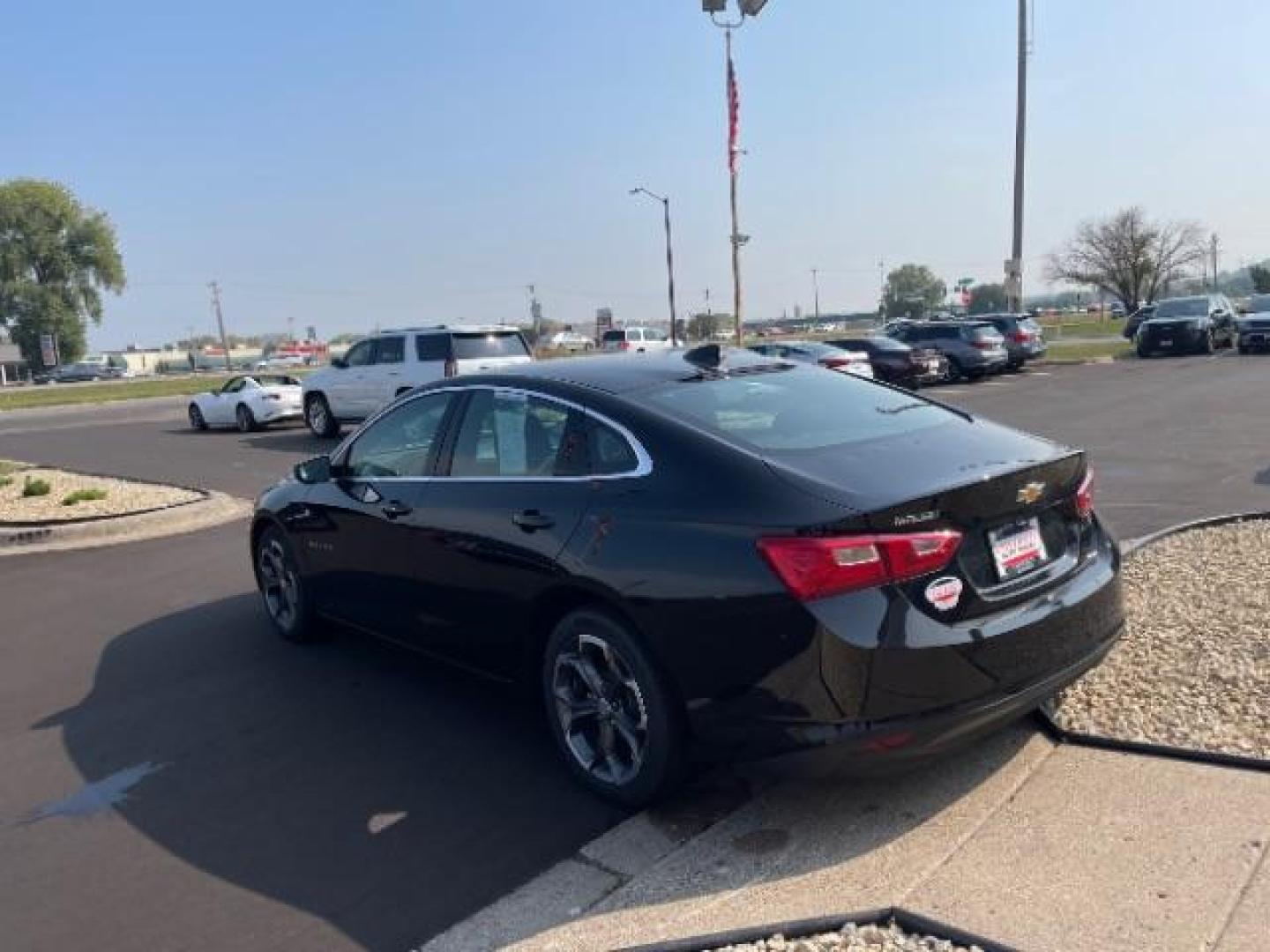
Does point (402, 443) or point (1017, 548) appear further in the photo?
point (402, 443)

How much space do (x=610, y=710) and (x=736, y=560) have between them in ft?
2.81

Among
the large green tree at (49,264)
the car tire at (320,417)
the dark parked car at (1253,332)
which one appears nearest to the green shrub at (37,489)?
the car tire at (320,417)

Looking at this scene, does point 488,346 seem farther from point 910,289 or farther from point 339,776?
point 910,289

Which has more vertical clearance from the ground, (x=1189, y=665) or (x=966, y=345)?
(x=1189, y=665)

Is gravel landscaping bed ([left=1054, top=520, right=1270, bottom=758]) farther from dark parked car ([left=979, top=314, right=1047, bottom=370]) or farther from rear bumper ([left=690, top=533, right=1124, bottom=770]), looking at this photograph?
dark parked car ([left=979, top=314, right=1047, bottom=370])

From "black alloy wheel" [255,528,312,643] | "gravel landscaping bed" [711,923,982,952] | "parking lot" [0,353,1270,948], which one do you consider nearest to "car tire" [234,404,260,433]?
"parking lot" [0,353,1270,948]

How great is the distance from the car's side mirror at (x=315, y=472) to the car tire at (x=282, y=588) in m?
0.42

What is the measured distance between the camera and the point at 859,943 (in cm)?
282

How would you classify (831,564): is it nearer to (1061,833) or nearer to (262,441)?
(1061,833)

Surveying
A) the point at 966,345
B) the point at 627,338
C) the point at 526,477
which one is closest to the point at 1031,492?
the point at 526,477

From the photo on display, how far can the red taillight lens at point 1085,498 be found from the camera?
3.88 metres

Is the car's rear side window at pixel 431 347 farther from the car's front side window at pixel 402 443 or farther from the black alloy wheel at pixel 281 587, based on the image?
the car's front side window at pixel 402 443

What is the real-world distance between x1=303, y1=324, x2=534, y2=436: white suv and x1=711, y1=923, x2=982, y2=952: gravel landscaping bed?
14.3 meters

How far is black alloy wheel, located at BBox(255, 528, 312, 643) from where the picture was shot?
19.0ft
